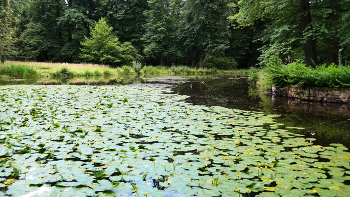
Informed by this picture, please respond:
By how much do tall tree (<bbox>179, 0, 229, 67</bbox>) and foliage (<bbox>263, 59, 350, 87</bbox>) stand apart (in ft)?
69.2

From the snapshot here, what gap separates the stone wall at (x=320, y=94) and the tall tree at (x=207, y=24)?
2151 cm

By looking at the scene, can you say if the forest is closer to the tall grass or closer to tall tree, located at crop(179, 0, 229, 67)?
tall tree, located at crop(179, 0, 229, 67)

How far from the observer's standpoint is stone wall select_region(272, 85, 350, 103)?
25.8 ft

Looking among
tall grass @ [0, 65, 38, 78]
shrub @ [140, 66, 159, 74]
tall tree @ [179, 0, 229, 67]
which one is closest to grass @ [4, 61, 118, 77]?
tall grass @ [0, 65, 38, 78]

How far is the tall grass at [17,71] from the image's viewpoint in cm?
1767

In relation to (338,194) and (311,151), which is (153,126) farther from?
(338,194)

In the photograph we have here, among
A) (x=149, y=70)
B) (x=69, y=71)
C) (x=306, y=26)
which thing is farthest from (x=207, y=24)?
(x=306, y=26)

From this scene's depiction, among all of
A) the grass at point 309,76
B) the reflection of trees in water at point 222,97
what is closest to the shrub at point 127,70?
the reflection of trees in water at point 222,97

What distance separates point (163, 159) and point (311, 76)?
6.89 metres

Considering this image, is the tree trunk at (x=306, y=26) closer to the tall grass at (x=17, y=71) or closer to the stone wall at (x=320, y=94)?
the stone wall at (x=320, y=94)

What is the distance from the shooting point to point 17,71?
17938mm

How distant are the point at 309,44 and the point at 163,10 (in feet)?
91.2

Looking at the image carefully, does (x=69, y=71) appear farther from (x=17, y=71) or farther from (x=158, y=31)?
(x=158, y=31)

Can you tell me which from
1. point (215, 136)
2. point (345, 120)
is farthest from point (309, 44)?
point (215, 136)
